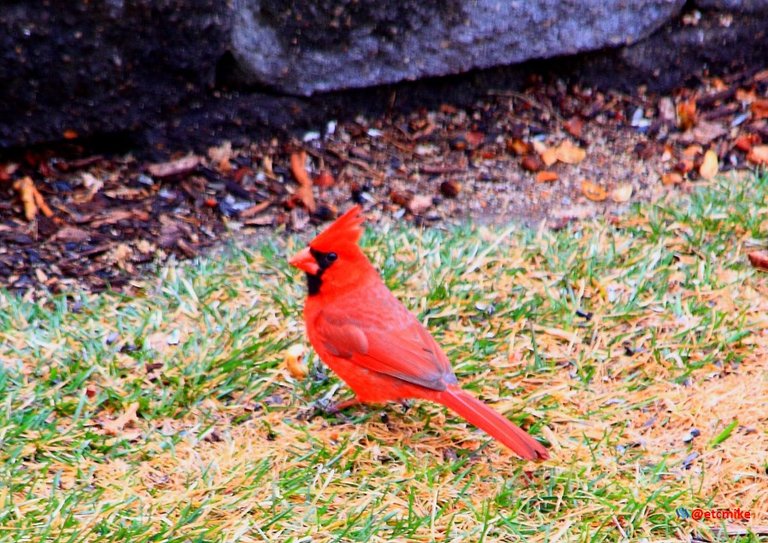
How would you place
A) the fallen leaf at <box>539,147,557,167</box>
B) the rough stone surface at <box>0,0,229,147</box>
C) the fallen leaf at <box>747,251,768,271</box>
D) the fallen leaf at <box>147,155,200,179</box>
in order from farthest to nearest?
the fallen leaf at <box>539,147,557,167</box> < the fallen leaf at <box>147,155,200,179</box> < the rough stone surface at <box>0,0,229,147</box> < the fallen leaf at <box>747,251,768,271</box>

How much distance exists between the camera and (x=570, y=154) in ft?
17.1

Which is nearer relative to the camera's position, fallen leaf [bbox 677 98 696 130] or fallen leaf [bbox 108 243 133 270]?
fallen leaf [bbox 108 243 133 270]

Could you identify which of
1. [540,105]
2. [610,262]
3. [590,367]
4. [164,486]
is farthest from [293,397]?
[540,105]

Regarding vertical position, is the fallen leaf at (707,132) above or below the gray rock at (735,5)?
below

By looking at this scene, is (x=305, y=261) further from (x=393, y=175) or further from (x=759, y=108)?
(x=759, y=108)

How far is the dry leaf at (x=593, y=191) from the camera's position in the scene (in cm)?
490

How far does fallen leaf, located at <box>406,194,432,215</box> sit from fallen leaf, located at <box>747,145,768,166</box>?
62.2 inches

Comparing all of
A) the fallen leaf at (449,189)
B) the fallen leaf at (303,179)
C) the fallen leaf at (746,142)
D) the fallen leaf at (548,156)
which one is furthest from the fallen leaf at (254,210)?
the fallen leaf at (746,142)

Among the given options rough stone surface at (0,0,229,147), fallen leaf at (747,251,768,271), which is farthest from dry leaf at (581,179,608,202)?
rough stone surface at (0,0,229,147)

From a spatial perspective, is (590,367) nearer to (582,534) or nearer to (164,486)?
(582,534)

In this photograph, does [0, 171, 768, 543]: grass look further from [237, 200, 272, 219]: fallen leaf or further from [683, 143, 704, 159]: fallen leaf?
[683, 143, 704, 159]: fallen leaf

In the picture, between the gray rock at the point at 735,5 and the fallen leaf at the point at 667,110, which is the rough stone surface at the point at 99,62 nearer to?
the fallen leaf at the point at 667,110

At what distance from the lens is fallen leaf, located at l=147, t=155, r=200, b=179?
4828mm

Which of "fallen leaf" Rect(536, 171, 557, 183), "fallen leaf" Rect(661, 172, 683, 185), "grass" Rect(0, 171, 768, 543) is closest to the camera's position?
"grass" Rect(0, 171, 768, 543)
